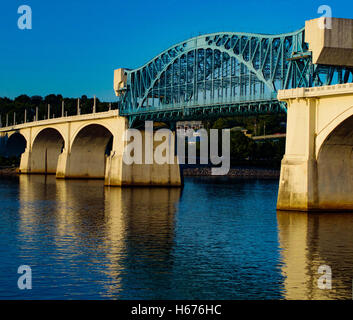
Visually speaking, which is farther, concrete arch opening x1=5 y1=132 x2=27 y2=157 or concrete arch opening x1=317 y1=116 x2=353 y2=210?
concrete arch opening x1=5 y1=132 x2=27 y2=157

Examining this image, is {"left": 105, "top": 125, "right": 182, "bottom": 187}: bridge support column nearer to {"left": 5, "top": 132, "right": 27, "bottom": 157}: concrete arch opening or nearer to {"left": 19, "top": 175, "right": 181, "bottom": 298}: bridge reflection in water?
{"left": 19, "top": 175, "right": 181, "bottom": 298}: bridge reflection in water

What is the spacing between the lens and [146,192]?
75.6 meters

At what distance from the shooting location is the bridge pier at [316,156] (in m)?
47.8

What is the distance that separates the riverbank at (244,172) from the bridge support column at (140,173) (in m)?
39.2

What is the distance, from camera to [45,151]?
127 m

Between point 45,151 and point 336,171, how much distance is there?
87.9m

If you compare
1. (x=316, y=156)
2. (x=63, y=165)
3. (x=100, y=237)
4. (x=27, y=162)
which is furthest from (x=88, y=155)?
(x=100, y=237)

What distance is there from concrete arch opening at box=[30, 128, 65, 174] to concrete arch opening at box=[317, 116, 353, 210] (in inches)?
3257

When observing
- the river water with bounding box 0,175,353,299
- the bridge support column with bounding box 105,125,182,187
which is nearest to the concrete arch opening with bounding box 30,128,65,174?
the bridge support column with bounding box 105,125,182,187

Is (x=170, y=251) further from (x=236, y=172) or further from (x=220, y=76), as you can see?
(x=236, y=172)

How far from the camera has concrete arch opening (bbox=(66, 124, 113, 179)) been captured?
104000 millimetres

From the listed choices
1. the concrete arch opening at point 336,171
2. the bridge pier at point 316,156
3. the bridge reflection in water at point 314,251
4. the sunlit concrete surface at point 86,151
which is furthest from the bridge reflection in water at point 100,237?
the sunlit concrete surface at point 86,151

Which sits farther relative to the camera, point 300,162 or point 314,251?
point 300,162
